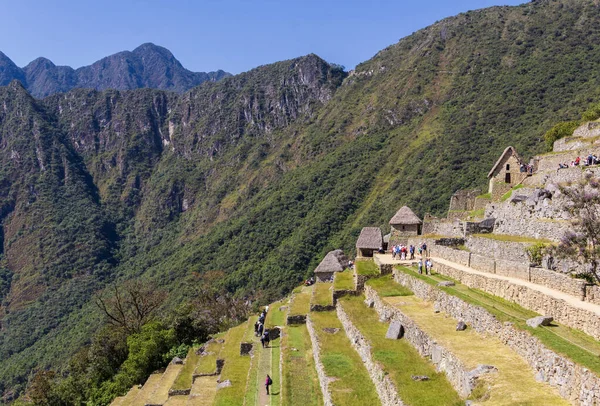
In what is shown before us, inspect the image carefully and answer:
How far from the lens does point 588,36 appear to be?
116875 millimetres

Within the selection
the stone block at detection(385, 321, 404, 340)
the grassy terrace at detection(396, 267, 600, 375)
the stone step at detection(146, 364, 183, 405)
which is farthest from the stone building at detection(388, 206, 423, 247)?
the stone step at detection(146, 364, 183, 405)

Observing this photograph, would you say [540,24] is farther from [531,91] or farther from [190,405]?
[190,405]

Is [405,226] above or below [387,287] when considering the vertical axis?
Answer: above

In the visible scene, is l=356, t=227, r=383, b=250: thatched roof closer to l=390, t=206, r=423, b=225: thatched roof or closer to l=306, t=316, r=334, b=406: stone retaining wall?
l=390, t=206, r=423, b=225: thatched roof

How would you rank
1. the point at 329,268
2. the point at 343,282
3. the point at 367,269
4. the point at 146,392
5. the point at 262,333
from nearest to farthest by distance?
the point at 367,269, the point at 262,333, the point at 343,282, the point at 146,392, the point at 329,268

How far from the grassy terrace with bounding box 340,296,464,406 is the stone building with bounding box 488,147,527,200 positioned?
683 inches

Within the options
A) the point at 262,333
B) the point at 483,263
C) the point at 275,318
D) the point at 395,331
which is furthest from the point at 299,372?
the point at 275,318

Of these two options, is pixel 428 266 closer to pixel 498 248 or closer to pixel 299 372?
pixel 498 248

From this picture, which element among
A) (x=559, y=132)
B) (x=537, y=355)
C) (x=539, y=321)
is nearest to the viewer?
(x=537, y=355)

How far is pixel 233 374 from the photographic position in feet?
69.2

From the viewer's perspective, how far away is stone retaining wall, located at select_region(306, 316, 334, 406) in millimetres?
14101

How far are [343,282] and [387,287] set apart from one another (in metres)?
4.71

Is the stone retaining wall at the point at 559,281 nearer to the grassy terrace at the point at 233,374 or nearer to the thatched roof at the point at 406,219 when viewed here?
the grassy terrace at the point at 233,374

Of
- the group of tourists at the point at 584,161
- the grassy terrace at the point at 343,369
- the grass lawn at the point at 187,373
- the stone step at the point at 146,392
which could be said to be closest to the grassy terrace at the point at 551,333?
the grassy terrace at the point at 343,369
